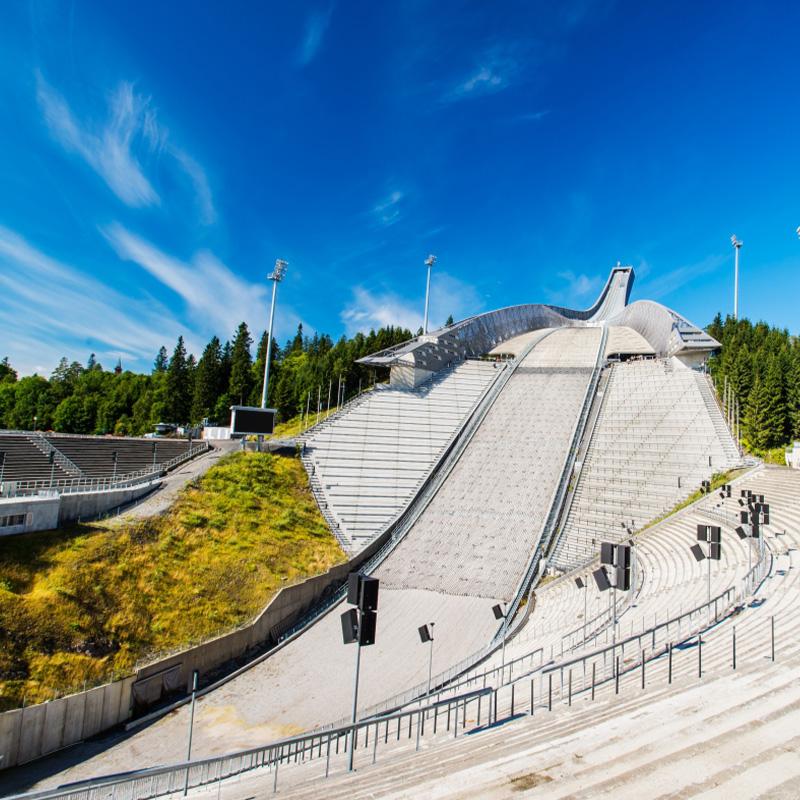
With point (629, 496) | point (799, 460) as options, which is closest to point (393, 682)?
point (629, 496)

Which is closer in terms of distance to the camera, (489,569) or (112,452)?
(489,569)

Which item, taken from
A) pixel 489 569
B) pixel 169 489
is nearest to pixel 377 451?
pixel 489 569

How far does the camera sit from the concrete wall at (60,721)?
10.8 meters

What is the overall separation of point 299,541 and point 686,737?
1831cm

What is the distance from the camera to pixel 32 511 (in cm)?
1625

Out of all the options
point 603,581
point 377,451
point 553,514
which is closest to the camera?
point 603,581

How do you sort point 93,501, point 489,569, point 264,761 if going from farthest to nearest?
point 489,569 < point 93,501 < point 264,761

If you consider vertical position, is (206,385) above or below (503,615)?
above

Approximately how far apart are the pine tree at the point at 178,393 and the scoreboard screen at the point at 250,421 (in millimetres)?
30987

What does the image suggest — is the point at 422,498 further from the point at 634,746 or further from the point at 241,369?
the point at 241,369

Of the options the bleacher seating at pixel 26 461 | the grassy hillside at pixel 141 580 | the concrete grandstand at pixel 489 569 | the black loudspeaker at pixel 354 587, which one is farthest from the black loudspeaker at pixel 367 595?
the bleacher seating at pixel 26 461

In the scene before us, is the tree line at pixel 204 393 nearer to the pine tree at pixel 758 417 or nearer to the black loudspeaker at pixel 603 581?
the pine tree at pixel 758 417

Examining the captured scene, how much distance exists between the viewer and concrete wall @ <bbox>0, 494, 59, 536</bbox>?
15.5 m

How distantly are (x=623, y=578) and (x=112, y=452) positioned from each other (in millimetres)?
25185
